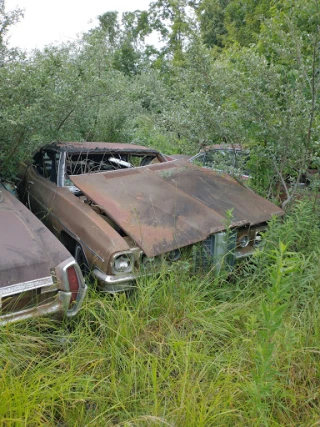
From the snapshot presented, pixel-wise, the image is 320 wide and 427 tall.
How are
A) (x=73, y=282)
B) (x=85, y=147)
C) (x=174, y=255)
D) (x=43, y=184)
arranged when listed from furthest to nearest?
(x=85, y=147) < (x=43, y=184) < (x=174, y=255) < (x=73, y=282)

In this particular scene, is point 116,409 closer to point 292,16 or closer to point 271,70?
point 271,70

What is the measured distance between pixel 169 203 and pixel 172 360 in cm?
164

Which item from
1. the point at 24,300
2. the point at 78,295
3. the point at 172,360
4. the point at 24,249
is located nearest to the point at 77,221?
the point at 24,249

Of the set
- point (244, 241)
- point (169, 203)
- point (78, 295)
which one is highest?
point (169, 203)

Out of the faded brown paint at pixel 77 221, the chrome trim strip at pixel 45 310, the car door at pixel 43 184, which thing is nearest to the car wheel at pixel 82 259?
the faded brown paint at pixel 77 221

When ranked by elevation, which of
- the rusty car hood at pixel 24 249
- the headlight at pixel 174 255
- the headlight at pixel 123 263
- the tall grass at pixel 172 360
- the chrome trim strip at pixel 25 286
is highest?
the rusty car hood at pixel 24 249

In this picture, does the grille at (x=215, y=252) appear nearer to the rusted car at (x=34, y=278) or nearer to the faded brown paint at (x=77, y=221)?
the faded brown paint at (x=77, y=221)

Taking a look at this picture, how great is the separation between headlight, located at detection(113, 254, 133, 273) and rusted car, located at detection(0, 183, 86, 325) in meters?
0.38

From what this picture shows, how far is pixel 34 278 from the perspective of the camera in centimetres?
229

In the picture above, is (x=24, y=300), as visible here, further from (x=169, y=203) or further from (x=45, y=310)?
(x=169, y=203)

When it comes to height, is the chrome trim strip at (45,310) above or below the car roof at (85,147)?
below

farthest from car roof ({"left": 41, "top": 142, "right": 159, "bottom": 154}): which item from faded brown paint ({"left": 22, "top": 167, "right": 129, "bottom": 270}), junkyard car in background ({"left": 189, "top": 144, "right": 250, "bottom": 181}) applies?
junkyard car in background ({"left": 189, "top": 144, "right": 250, "bottom": 181})

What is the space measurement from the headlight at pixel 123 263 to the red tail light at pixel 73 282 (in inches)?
15.9

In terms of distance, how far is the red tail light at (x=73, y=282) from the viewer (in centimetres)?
245
